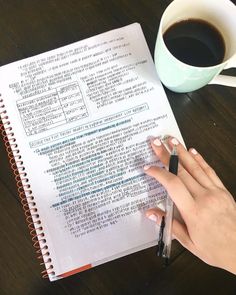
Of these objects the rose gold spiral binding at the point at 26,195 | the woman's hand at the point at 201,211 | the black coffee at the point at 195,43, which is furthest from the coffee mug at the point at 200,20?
the rose gold spiral binding at the point at 26,195

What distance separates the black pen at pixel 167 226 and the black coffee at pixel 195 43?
13 centimetres

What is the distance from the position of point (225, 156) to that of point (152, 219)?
149 mm

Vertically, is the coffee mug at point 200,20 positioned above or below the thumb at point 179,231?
above

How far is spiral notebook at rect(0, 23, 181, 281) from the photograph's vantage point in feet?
1.70

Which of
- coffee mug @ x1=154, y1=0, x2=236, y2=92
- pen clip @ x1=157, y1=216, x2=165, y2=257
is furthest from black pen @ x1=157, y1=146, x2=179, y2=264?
coffee mug @ x1=154, y1=0, x2=236, y2=92

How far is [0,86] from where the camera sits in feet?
1.81

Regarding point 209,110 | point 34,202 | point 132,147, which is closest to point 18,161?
point 34,202

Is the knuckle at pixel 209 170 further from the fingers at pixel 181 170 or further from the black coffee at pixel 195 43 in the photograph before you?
the black coffee at pixel 195 43

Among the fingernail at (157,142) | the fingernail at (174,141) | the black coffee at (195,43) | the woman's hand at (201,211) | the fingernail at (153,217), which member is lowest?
the fingernail at (153,217)

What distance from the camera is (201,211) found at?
485mm

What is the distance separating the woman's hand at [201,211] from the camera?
48cm

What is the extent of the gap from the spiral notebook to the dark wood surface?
15 millimetres

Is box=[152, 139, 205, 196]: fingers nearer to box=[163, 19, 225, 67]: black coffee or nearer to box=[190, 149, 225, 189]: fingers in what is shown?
box=[190, 149, 225, 189]: fingers

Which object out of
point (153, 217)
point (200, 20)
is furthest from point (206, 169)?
point (200, 20)
